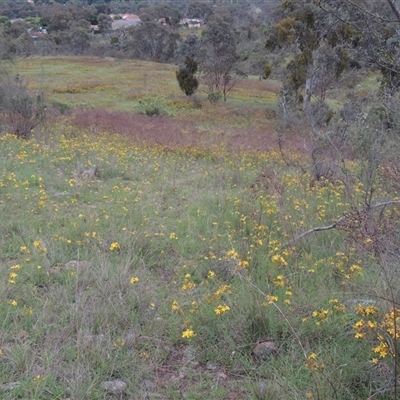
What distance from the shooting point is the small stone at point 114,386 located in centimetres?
278

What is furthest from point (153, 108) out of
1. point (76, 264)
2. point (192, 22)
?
point (192, 22)

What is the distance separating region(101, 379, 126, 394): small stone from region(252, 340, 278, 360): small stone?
2.48 feet

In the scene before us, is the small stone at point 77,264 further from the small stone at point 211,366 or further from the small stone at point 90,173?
the small stone at point 90,173

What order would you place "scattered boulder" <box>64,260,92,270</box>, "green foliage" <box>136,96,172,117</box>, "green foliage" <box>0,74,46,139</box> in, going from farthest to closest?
"green foliage" <box>136,96,172,117</box> < "green foliage" <box>0,74,46,139</box> < "scattered boulder" <box>64,260,92,270</box>

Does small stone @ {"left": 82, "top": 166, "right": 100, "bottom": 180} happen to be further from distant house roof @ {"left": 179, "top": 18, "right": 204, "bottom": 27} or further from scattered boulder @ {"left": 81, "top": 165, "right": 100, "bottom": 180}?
distant house roof @ {"left": 179, "top": 18, "right": 204, "bottom": 27}

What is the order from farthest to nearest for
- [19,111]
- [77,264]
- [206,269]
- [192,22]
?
[192,22] → [19,111] → [206,269] → [77,264]

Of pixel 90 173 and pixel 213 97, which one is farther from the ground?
pixel 90 173

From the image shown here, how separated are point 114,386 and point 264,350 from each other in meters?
0.85

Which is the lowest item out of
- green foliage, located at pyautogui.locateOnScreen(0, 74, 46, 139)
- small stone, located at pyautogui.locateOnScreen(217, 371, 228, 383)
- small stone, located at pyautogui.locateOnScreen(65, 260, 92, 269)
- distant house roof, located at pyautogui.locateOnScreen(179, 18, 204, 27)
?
distant house roof, located at pyautogui.locateOnScreen(179, 18, 204, 27)

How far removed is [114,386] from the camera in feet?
9.19

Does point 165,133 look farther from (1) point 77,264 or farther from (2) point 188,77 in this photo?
(2) point 188,77

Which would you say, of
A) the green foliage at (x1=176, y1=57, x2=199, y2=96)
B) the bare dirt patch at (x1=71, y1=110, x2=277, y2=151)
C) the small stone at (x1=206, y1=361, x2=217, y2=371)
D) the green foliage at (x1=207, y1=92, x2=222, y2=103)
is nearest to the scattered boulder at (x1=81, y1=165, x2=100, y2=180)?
the bare dirt patch at (x1=71, y1=110, x2=277, y2=151)

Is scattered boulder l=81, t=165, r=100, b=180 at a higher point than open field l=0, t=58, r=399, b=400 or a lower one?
lower

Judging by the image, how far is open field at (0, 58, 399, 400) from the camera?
279cm
